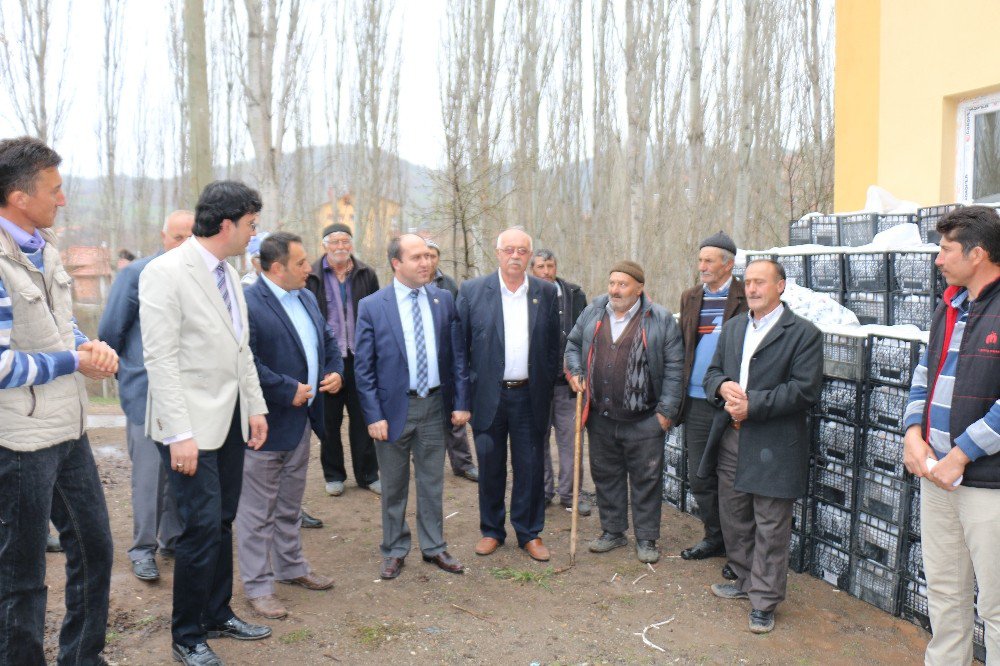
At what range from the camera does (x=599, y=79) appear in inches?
650

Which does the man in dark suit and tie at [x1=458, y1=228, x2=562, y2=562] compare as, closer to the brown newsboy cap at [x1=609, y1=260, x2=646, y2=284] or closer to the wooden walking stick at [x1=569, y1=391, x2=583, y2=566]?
the wooden walking stick at [x1=569, y1=391, x2=583, y2=566]

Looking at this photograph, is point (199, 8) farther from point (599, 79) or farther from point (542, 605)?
point (599, 79)

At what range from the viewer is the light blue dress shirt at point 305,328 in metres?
4.39

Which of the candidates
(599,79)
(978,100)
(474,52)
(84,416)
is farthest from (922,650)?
(599,79)

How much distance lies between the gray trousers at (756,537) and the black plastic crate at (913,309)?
1.36 meters

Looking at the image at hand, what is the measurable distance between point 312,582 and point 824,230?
4.78 m

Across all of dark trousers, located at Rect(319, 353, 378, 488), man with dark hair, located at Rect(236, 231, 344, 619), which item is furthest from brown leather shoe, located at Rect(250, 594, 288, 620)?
dark trousers, located at Rect(319, 353, 378, 488)

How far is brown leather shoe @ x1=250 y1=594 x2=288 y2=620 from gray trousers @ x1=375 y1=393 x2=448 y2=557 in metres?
0.83

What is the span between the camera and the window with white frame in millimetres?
6875

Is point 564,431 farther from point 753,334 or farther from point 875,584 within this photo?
point 875,584

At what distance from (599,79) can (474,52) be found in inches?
149

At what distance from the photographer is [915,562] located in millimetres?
4172

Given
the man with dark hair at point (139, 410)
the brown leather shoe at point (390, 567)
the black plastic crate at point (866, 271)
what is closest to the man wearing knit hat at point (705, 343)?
the black plastic crate at point (866, 271)

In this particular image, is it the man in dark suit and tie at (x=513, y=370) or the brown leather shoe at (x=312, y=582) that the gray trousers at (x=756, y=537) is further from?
the brown leather shoe at (x=312, y=582)
